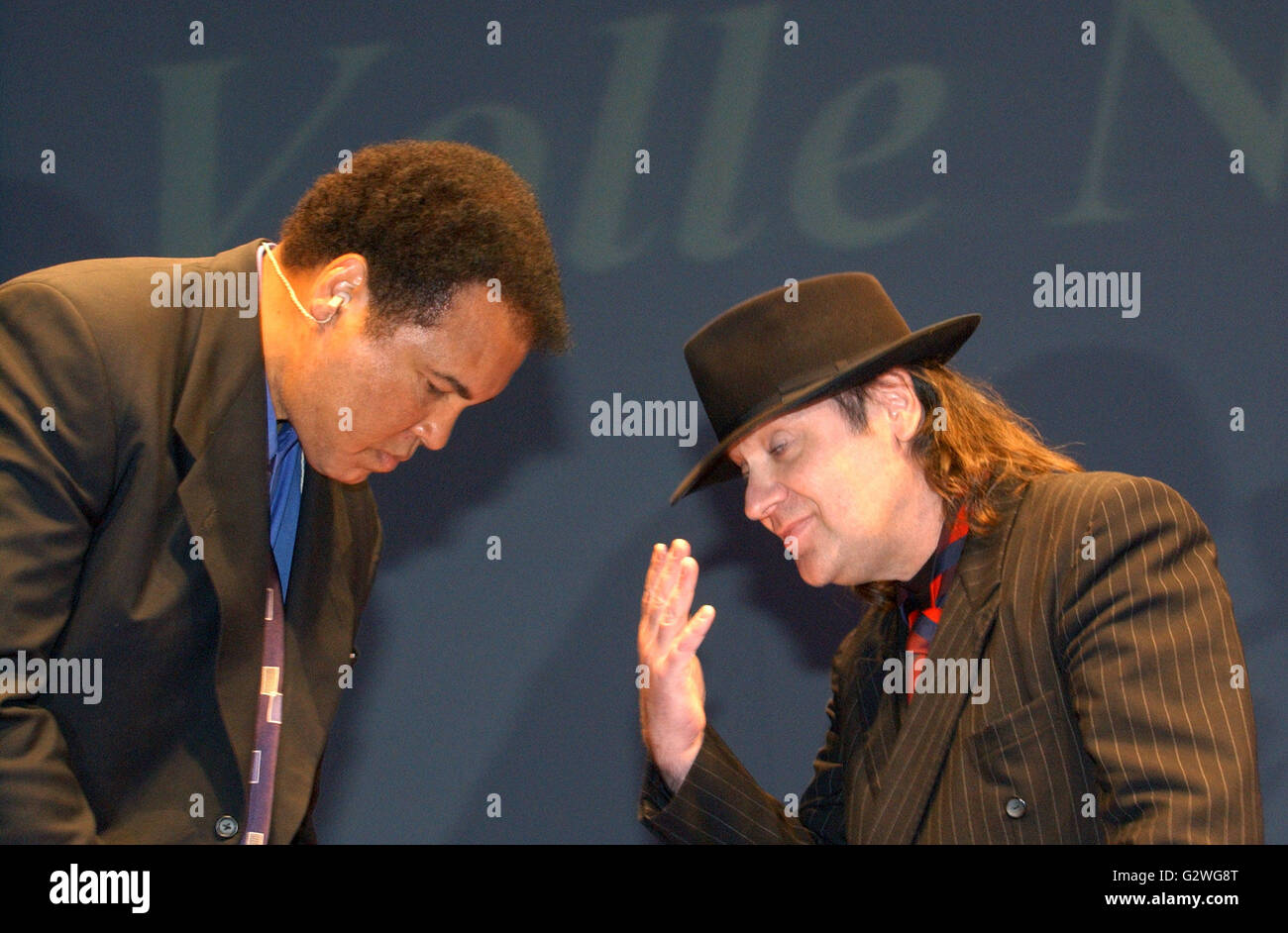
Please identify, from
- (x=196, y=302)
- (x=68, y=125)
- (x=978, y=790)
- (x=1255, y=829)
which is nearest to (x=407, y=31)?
(x=68, y=125)

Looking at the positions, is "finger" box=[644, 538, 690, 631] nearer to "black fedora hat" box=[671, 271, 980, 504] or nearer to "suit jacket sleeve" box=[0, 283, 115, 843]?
"black fedora hat" box=[671, 271, 980, 504]

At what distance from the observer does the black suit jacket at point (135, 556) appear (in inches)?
66.8

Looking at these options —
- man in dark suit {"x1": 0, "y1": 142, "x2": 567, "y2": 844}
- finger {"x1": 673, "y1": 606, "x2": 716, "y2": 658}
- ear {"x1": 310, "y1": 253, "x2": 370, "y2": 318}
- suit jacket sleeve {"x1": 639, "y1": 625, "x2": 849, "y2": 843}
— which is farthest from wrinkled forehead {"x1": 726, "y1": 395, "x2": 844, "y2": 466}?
ear {"x1": 310, "y1": 253, "x2": 370, "y2": 318}

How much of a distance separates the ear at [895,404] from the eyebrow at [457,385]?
681 millimetres

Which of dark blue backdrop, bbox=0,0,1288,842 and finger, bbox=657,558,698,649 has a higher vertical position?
dark blue backdrop, bbox=0,0,1288,842

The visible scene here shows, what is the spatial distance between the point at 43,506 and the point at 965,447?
1.42 m

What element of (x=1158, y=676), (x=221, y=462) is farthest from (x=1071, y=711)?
(x=221, y=462)

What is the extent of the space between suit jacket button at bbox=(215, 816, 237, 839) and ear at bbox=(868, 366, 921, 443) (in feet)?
3.95

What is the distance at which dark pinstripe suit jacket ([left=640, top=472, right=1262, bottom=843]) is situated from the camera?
1.66m

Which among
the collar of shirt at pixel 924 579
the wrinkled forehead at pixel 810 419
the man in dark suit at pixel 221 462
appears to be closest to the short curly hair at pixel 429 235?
the man in dark suit at pixel 221 462

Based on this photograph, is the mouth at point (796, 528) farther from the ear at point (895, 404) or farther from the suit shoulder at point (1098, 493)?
the suit shoulder at point (1098, 493)

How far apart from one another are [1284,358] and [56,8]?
311 cm

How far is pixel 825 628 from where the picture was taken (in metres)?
3.07
